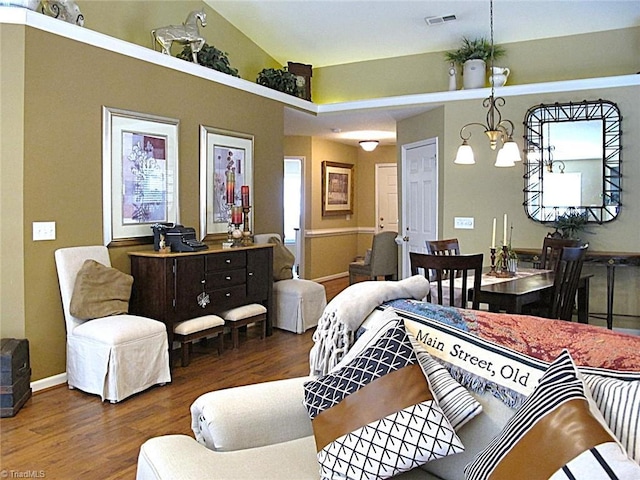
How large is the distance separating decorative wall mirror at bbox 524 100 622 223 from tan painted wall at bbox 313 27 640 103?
0.50 meters

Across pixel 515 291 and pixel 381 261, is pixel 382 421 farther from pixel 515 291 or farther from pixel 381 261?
pixel 381 261

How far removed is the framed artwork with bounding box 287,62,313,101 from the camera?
6.30 meters

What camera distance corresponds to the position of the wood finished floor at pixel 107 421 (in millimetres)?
2576

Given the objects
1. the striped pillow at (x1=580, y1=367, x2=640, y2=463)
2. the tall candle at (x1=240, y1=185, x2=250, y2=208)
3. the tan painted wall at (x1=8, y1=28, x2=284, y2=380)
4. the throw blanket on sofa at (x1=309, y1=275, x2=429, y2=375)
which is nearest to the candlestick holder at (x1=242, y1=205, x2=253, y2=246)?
the tall candle at (x1=240, y1=185, x2=250, y2=208)

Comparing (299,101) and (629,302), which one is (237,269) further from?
(629,302)

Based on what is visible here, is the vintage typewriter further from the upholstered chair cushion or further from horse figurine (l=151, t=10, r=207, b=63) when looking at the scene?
horse figurine (l=151, t=10, r=207, b=63)

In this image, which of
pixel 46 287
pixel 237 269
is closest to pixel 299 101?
pixel 237 269

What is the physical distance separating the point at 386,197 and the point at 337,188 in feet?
3.29

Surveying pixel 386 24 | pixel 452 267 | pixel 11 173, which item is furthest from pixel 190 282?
pixel 386 24

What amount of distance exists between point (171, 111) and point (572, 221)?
385 cm

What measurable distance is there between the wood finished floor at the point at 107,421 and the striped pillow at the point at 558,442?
191 centimetres

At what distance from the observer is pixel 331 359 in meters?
1.94

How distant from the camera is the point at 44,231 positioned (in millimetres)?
3580

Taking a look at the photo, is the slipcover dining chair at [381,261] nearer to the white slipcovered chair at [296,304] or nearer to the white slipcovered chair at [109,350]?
the white slipcovered chair at [296,304]
